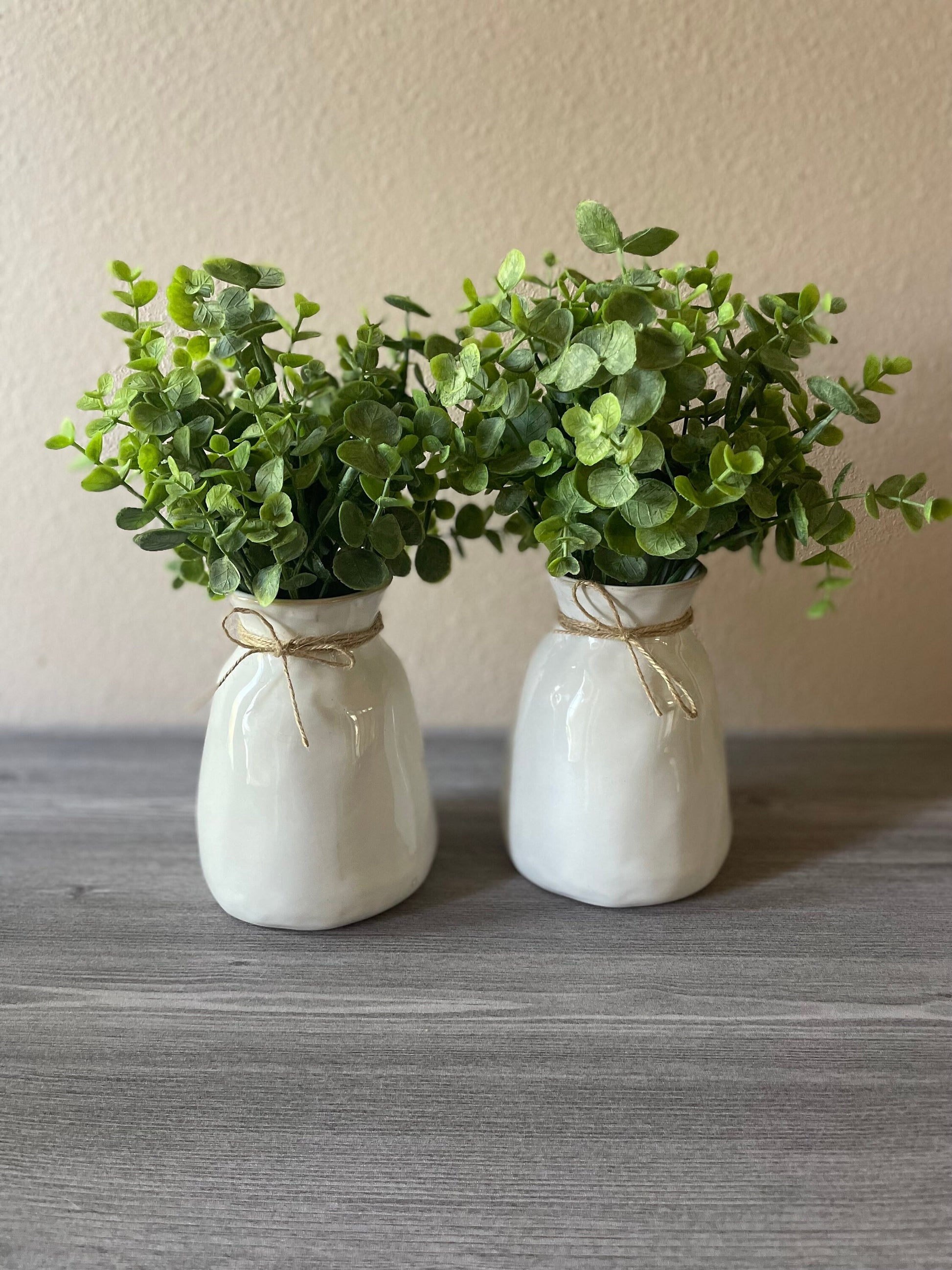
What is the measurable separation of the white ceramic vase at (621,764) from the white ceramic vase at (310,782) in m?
0.10

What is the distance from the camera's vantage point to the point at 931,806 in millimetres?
884

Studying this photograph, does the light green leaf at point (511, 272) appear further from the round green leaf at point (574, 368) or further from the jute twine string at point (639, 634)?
the jute twine string at point (639, 634)

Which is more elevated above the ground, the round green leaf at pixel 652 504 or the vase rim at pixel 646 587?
the round green leaf at pixel 652 504

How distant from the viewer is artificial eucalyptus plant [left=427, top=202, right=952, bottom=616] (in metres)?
0.54

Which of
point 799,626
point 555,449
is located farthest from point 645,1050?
point 799,626

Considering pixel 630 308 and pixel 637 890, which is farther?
pixel 637 890

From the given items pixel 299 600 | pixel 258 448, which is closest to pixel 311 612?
pixel 299 600

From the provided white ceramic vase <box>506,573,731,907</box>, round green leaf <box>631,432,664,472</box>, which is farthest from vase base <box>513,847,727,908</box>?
round green leaf <box>631,432,664,472</box>

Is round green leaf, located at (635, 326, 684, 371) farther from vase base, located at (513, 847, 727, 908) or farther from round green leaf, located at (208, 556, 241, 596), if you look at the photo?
vase base, located at (513, 847, 727, 908)

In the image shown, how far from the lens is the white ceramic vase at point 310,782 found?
0.65m

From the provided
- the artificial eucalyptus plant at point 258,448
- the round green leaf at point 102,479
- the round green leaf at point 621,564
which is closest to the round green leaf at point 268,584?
the artificial eucalyptus plant at point 258,448

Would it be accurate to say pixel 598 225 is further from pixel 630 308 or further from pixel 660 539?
pixel 660 539

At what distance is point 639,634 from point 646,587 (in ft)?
0.12

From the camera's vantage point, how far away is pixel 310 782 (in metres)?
0.65
